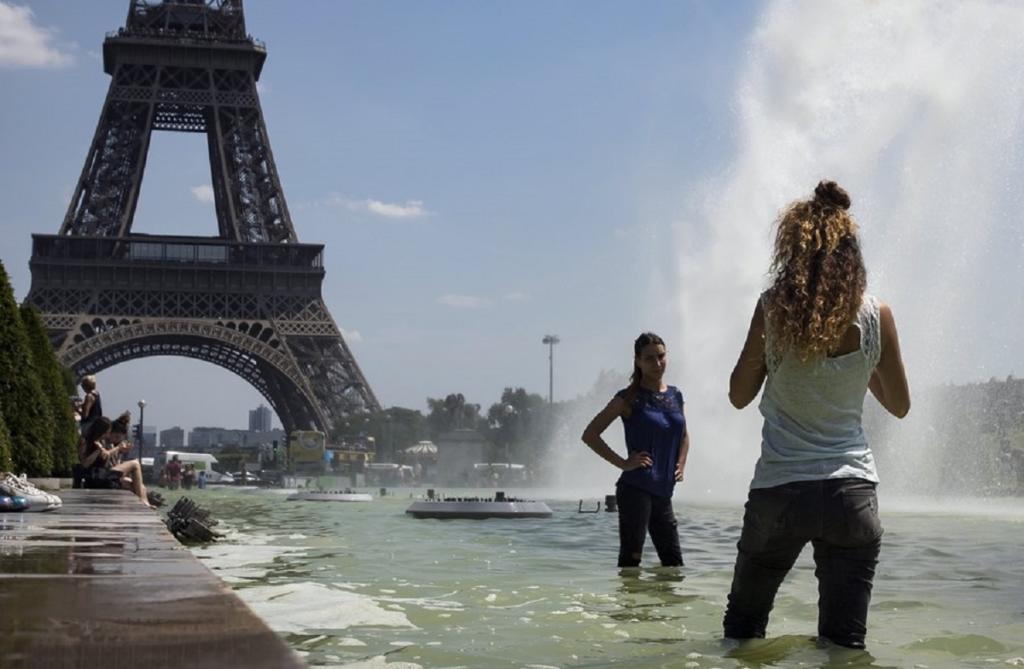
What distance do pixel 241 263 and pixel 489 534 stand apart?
57.7m

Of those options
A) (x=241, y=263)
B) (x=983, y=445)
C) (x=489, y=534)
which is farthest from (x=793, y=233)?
(x=241, y=263)

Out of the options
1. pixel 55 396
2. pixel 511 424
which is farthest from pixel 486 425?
pixel 55 396

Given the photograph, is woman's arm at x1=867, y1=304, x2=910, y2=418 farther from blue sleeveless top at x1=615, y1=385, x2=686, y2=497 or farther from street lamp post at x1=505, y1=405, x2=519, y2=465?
street lamp post at x1=505, y1=405, x2=519, y2=465

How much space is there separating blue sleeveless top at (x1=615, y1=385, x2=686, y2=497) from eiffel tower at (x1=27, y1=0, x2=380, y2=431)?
60766 mm

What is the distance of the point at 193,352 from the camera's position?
76.6m

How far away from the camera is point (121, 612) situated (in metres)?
3.39

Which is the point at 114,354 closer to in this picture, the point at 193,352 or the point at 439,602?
the point at 193,352

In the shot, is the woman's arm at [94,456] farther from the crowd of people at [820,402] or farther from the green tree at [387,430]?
the green tree at [387,430]

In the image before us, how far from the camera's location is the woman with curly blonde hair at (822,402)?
442cm

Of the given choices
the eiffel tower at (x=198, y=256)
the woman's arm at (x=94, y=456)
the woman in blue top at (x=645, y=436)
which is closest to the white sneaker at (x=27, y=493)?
the woman in blue top at (x=645, y=436)

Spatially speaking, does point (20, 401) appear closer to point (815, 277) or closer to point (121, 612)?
point (815, 277)

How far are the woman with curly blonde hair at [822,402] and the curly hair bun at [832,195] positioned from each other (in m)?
0.02

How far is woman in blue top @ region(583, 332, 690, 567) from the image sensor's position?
298 inches

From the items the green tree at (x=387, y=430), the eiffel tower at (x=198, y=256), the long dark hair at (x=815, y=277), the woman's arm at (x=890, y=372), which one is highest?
the eiffel tower at (x=198, y=256)
